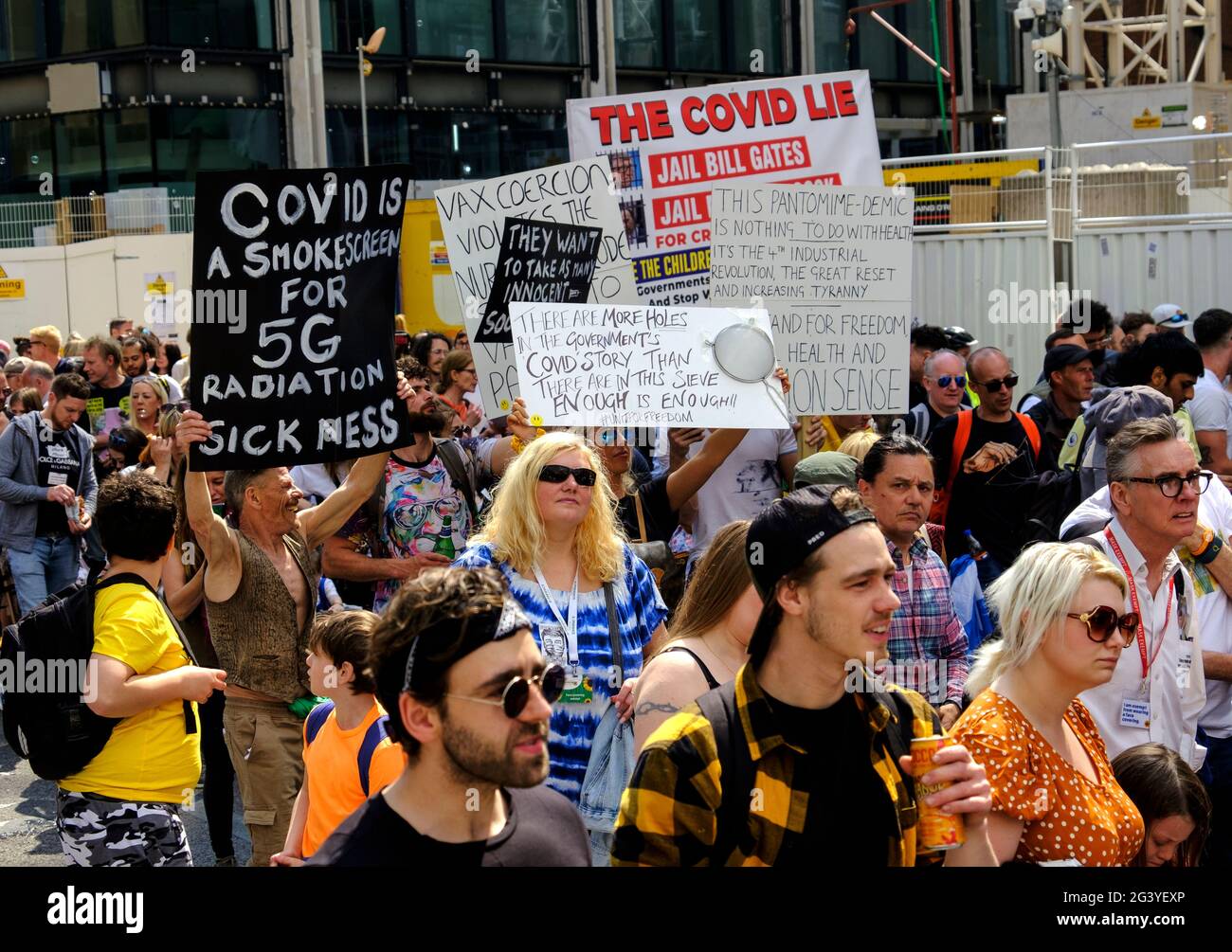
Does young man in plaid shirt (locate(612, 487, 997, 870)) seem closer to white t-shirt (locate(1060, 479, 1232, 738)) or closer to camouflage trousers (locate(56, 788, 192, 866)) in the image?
camouflage trousers (locate(56, 788, 192, 866))

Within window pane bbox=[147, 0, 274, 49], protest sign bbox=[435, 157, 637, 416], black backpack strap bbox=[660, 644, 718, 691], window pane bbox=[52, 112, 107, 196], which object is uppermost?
window pane bbox=[147, 0, 274, 49]

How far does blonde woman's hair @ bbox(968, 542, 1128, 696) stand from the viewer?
3.90m

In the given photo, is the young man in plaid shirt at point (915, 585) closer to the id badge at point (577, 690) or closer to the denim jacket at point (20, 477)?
the id badge at point (577, 690)

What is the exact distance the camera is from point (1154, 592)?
16.3 ft

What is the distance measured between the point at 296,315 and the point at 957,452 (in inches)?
126

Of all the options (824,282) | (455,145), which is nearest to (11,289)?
(455,145)

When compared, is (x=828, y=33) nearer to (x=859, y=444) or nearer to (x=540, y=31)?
(x=540, y=31)

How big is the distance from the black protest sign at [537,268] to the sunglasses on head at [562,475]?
258cm

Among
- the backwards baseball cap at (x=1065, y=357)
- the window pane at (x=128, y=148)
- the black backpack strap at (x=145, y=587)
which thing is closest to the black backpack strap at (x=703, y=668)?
the black backpack strap at (x=145, y=587)

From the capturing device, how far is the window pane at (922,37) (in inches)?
1633

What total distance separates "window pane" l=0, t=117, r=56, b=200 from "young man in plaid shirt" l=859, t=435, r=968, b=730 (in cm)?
3089

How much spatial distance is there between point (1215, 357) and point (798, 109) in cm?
283

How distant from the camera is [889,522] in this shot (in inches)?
217

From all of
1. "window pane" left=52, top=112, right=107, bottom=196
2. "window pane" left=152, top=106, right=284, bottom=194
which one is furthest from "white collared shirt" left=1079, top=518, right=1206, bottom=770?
"window pane" left=52, top=112, right=107, bottom=196
